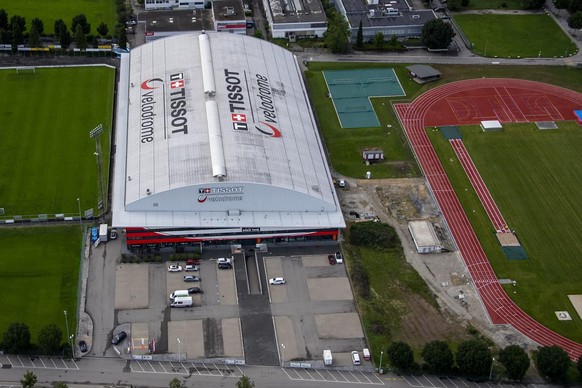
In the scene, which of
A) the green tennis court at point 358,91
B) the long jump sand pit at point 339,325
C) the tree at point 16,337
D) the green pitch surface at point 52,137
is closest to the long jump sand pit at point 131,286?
the tree at point 16,337

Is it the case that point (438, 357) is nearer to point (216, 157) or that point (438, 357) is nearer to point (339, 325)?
point (339, 325)

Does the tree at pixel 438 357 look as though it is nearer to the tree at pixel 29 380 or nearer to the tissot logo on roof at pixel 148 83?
the tree at pixel 29 380

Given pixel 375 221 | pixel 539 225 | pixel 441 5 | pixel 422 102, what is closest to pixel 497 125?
pixel 422 102

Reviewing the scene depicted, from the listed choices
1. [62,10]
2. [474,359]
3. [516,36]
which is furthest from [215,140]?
[516,36]

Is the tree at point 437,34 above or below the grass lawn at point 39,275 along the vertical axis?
above

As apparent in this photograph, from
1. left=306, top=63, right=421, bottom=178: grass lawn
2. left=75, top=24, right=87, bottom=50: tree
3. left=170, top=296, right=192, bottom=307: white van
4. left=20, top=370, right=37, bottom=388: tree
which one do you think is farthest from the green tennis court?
left=20, top=370, right=37, bottom=388: tree

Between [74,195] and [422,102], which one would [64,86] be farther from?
[422,102]
